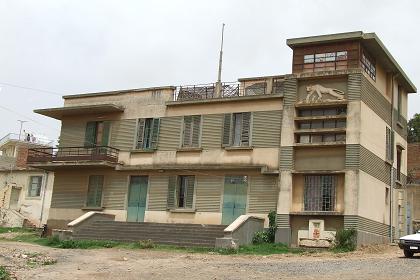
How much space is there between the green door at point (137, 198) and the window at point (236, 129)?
524 centimetres

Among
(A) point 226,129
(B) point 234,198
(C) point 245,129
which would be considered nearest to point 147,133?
(A) point 226,129

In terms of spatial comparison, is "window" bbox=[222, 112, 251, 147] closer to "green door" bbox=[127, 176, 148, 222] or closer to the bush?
"green door" bbox=[127, 176, 148, 222]

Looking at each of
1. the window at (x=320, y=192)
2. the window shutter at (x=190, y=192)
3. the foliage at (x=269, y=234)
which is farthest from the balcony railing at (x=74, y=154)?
the window at (x=320, y=192)

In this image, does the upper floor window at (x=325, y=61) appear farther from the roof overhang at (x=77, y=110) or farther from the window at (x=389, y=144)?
the roof overhang at (x=77, y=110)

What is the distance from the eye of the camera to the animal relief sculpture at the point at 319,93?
2630cm

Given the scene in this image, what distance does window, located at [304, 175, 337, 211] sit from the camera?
84.8 feet

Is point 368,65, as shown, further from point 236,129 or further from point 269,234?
point 269,234

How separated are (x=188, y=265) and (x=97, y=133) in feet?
52.3

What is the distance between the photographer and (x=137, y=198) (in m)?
30.8

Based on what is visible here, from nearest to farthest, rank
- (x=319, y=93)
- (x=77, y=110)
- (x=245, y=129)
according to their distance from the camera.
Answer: (x=319, y=93) < (x=245, y=129) < (x=77, y=110)

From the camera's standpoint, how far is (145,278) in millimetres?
16500

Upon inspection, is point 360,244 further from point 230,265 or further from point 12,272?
point 12,272

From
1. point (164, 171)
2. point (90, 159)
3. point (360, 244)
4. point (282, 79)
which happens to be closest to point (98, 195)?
point (90, 159)

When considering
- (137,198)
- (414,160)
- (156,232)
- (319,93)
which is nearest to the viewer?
(319,93)
